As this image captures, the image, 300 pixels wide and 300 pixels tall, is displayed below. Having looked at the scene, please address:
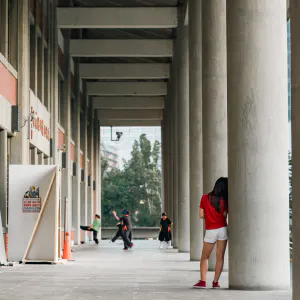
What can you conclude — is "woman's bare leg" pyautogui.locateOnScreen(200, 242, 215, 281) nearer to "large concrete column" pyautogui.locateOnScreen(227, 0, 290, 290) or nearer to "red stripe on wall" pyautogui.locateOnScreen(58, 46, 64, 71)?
"large concrete column" pyautogui.locateOnScreen(227, 0, 290, 290)

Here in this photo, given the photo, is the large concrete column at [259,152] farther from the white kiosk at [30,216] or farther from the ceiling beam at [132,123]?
the ceiling beam at [132,123]

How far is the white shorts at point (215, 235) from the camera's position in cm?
1233

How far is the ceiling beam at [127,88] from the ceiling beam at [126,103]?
458 centimetres

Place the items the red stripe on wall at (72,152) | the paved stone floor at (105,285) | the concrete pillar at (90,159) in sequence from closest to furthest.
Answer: the paved stone floor at (105,285), the red stripe on wall at (72,152), the concrete pillar at (90,159)

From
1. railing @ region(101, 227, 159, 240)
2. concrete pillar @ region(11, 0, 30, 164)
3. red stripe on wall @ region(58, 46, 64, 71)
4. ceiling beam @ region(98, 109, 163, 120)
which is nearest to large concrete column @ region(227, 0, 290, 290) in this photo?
concrete pillar @ region(11, 0, 30, 164)

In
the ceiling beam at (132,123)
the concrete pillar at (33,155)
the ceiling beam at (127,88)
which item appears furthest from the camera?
the ceiling beam at (132,123)

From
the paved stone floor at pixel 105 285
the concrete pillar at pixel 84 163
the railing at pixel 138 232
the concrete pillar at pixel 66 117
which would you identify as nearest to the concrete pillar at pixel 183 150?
the concrete pillar at pixel 66 117

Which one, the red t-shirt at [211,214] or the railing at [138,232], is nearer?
the red t-shirt at [211,214]

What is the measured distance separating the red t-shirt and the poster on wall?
43.5 feet

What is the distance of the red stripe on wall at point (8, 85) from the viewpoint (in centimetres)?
2097

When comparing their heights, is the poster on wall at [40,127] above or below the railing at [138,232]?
above

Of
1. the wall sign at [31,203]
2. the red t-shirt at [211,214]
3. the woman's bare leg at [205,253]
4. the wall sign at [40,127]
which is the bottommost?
the woman's bare leg at [205,253]

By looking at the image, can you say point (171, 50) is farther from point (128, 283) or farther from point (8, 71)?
point (128, 283)

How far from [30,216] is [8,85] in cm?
395
